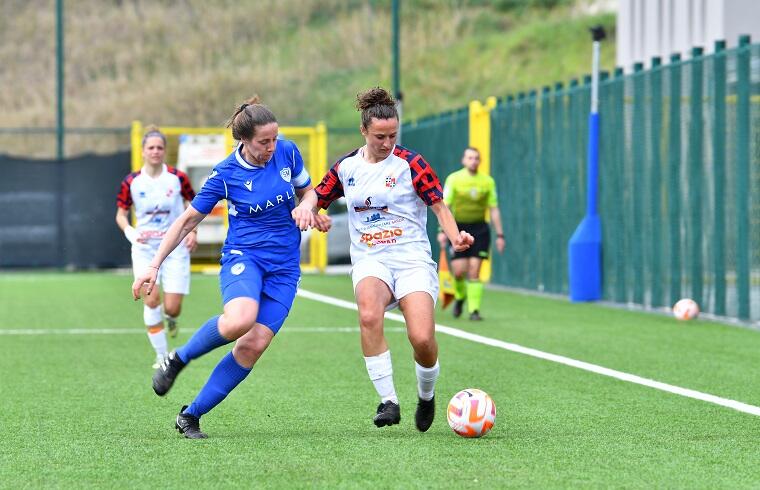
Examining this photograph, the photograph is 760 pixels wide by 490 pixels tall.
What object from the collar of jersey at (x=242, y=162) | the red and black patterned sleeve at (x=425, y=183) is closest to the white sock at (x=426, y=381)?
the red and black patterned sleeve at (x=425, y=183)

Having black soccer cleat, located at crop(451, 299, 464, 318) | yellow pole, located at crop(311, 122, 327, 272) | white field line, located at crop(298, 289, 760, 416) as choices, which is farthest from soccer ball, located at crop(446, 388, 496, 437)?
yellow pole, located at crop(311, 122, 327, 272)

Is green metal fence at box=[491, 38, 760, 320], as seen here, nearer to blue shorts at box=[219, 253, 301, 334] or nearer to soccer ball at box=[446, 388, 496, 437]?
soccer ball at box=[446, 388, 496, 437]

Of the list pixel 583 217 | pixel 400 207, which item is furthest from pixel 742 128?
pixel 400 207

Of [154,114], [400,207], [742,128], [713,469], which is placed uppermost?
[154,114]

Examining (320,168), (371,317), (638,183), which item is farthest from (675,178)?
(320,168)

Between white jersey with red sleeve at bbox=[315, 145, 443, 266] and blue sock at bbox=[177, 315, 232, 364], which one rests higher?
white jersey with red sleeve at bbox=[315, 145, 443, 266]

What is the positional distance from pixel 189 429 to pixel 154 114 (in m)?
51.3

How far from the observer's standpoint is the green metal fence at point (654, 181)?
52.6 feet

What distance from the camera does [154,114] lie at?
58.5 m

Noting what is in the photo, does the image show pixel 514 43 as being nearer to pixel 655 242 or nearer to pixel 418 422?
pixel 655 242

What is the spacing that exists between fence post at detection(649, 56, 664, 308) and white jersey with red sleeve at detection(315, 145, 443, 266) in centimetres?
1028

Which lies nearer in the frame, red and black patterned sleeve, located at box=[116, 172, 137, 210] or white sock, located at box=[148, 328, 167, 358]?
white sock, located at box=[148, 328, 167, 358]

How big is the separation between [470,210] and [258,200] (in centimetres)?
976

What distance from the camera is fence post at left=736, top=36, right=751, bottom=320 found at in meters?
15.9
